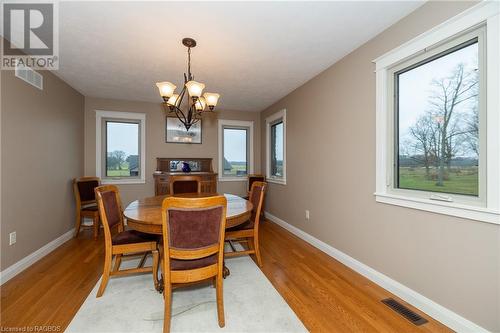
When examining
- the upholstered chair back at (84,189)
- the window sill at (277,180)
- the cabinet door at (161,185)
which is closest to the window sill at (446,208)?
the window sill at (277,180)

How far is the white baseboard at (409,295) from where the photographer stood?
1524mm

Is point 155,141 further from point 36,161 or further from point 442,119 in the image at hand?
point 442,119

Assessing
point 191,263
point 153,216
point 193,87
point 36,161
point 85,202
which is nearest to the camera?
point 191,263

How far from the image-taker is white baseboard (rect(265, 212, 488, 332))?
1524 millimetres

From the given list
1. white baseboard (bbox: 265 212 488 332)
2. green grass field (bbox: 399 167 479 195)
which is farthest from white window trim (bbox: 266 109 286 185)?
green grass field (bbox: 399 167 479 195)

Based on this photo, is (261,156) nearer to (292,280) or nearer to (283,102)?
(283,102)

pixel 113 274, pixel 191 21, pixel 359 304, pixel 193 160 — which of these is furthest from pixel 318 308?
pixel 193 160

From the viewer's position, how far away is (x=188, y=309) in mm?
1749

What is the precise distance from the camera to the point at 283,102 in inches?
162

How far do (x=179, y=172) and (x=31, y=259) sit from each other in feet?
7.75

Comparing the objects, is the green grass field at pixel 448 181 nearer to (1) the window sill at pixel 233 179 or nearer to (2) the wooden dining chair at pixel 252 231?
(2) the wooden dining chair at pixel 252 231

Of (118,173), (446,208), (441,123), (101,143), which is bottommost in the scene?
(446,208)

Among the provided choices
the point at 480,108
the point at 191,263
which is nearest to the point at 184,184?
the point at 191,263

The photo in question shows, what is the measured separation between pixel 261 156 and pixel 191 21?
3449mm
